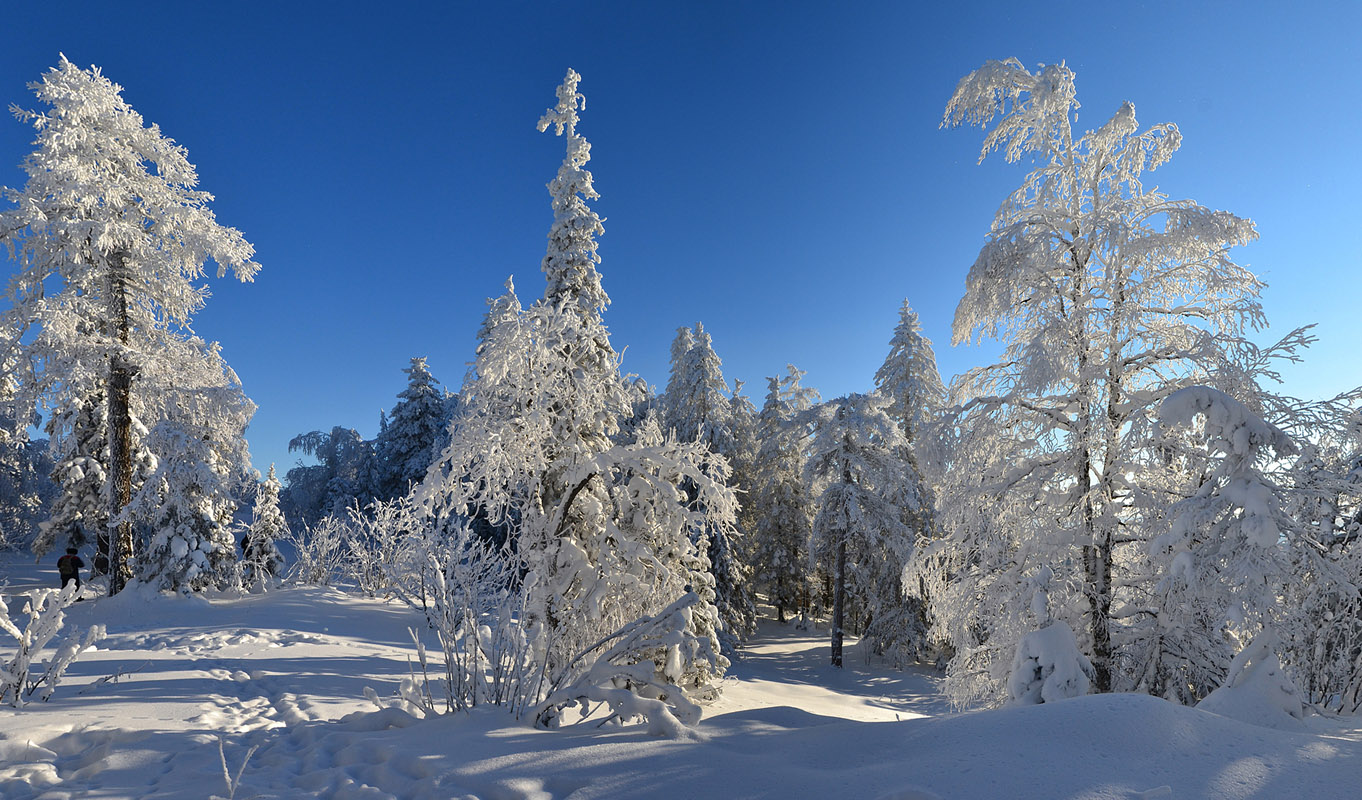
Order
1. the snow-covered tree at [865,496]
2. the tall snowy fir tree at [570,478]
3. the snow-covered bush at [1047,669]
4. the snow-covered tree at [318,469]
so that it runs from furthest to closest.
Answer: the snow-covered tree at [318,469]
the snow-covered tree at [865,496]
the tall snowy fir tree at [570,478]
the snow-covered bush at [1047,669]

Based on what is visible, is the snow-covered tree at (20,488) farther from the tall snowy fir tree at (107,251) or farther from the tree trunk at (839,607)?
the tree trunk at (839,607)

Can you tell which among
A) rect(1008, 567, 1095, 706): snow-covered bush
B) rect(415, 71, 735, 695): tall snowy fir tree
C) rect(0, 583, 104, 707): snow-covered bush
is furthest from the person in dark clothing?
rect(1008, 567, 1095, 706): snow-covered bush

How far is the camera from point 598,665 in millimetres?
4625

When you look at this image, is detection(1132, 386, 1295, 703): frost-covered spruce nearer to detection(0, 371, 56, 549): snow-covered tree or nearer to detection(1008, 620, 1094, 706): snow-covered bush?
detection(1008, 620, 1094, 706): snow-covered bush

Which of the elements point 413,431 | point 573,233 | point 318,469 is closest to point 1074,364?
point 573,233

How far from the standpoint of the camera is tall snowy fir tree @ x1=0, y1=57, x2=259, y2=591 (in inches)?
451

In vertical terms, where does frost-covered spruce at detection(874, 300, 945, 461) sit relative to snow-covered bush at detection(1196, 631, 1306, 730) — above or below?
above

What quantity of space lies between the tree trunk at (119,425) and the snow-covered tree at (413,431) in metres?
14.6

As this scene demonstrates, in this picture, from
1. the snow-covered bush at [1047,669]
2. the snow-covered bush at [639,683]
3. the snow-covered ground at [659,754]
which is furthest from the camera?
the snow-covered bush at [1047,669]

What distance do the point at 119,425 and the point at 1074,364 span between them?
1703 cm

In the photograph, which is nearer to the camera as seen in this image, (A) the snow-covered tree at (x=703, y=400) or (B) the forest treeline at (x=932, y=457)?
(B) the forest treeline at (x=932, y=457)

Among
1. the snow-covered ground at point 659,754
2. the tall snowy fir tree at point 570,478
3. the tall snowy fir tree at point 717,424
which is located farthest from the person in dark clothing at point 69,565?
the tall snowy fir tree at point 717,424

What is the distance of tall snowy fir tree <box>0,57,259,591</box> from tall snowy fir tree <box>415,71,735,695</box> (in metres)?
7.94

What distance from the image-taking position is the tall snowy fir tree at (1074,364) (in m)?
7.10
